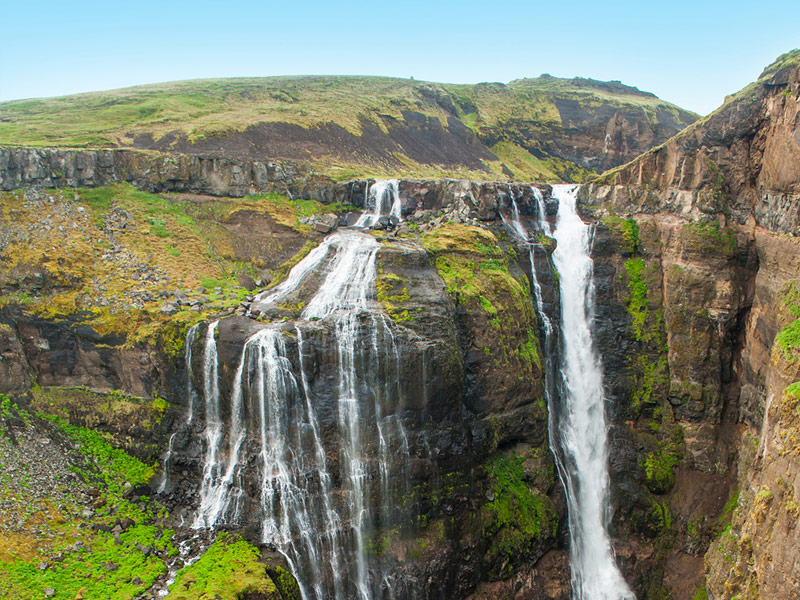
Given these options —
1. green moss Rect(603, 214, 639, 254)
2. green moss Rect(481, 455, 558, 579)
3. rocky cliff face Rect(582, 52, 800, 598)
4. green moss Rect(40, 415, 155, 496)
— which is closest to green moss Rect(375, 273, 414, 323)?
green moss Rect(481, 455, 558, 579)

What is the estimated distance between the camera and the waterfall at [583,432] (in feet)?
71.3

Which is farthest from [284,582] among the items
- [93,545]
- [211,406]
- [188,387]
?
[188,387]

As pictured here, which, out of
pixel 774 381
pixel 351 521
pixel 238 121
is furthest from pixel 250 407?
pixel 238 121

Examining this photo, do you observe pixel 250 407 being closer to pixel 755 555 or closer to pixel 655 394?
pixel 755 555

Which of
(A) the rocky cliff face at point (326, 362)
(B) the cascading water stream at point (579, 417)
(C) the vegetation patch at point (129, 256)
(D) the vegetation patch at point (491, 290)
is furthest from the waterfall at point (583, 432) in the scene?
(C) the vegetation patch at point (129, 256)

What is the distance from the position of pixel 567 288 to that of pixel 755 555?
1487cm

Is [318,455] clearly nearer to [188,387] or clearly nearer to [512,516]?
[188,387]

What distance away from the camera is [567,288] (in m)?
26.3

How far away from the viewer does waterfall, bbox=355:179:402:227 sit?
29.9 metres

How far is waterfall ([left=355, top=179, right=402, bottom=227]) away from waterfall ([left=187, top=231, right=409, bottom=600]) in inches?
458

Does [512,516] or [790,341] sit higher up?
[790,341]

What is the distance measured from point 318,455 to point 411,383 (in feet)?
14.0

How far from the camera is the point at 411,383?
62.5ft

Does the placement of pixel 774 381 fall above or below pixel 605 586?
above
